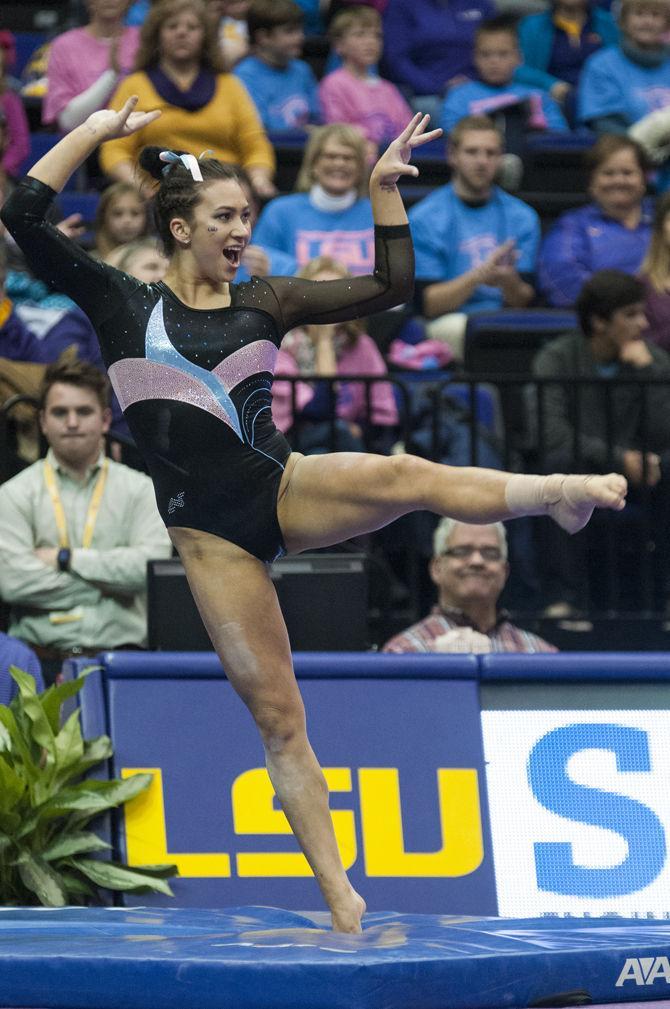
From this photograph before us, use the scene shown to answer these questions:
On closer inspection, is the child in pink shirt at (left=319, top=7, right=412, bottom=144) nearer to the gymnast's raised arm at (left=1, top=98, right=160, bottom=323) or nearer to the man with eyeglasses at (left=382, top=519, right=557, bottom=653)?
the man with eyeglasses at (left=382, top=519, right=557, bottom=653)

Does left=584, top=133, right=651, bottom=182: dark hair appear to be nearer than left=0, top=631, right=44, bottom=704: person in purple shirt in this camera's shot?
No

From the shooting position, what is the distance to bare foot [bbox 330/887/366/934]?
159 inches

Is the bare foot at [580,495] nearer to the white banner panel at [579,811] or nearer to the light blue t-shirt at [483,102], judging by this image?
the white banner panel at [579,811]

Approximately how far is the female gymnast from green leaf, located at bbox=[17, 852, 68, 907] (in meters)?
0.96

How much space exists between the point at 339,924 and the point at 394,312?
3.76m

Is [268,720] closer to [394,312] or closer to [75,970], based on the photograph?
[75,970]

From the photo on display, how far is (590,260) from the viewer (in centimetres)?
772

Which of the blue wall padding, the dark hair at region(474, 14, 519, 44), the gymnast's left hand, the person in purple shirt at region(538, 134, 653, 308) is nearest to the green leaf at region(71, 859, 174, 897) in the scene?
the blue wall padding

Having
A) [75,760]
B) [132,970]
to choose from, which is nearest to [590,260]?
[75,760]

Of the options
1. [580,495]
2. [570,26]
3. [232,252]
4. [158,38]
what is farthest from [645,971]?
[570,26]

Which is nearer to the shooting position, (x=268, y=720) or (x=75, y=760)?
(x=268, y=720)

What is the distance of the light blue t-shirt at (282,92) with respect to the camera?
8672 mm

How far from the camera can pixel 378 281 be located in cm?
413

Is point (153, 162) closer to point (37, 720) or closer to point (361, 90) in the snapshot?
point (37, 720)
